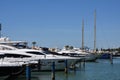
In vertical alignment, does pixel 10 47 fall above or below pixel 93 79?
above

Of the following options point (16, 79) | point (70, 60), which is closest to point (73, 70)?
point (70, 60)

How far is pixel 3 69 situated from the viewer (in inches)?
1364

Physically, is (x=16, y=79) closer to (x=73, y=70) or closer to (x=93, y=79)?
(x=93, y=79)

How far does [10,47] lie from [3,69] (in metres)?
13.7

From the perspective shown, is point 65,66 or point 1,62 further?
point 65,66

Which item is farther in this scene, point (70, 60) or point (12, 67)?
point (70, 60)

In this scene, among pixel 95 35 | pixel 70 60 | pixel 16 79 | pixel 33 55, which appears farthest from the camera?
pixel 95 35

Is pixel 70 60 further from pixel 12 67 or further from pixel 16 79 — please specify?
pixel 12 67

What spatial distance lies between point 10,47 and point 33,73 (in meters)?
4.89

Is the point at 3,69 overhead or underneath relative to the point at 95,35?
underneath

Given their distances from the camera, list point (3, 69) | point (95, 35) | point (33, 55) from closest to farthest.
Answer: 1. point (3, 69)
2. point (33, 55)
3. point (95, 35)

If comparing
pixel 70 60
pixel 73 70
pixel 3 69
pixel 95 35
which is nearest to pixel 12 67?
pixel 3 69

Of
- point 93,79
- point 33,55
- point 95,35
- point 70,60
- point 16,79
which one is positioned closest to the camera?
point 16,79

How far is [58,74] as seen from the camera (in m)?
46.8
